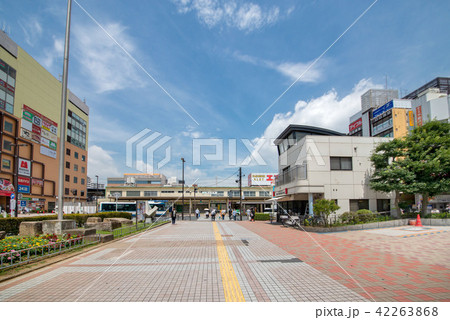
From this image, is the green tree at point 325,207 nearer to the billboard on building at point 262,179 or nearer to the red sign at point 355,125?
the billboard on building at point 262,179

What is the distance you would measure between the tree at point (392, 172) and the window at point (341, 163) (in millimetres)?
1847

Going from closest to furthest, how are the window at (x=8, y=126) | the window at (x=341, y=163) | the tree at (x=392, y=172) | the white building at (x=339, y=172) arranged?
the tree at (x=392, y=172) → the white building at (x=339, y=172) → the window at (x=341, y=163) → the window at (x=8, y=126)

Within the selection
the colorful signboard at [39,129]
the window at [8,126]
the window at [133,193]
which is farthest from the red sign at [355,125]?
the window at [8,126]

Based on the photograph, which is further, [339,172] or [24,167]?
[24,167]

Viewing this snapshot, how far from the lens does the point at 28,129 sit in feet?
142

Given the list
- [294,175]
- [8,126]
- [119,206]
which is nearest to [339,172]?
[294,175]

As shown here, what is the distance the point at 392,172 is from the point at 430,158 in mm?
2690

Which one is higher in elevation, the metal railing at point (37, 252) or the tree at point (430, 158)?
the tree at point (430, 158)

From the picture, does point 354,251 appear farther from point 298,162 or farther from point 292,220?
point 298,162

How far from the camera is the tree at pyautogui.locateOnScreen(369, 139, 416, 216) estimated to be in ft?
65.0

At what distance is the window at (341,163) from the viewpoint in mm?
23438

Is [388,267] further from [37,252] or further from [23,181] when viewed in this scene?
[23,181]

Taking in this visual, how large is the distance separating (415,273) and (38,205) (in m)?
52.1
